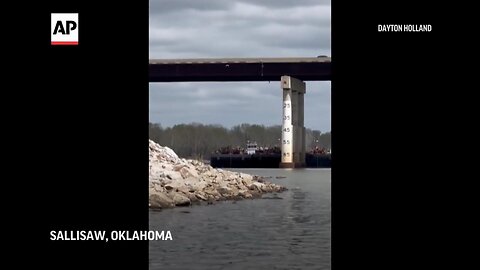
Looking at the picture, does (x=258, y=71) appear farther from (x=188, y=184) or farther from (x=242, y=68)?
(x=188, y=184)

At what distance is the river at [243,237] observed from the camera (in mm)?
23766

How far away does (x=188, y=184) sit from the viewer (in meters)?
51.9

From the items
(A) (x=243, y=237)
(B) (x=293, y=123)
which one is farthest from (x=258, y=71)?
(A) (x=243, y=237)

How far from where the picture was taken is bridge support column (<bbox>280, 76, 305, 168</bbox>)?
13150cm

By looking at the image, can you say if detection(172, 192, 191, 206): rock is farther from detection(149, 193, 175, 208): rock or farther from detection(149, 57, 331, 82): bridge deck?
detection(149, 57, 331, 82): bridge deck

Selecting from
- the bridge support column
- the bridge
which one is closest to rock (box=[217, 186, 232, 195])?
the bridge support column

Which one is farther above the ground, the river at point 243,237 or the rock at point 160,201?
the rock at point 160,201

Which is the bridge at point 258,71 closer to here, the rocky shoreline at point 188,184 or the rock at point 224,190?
the rocky shoreline at point 188,184
